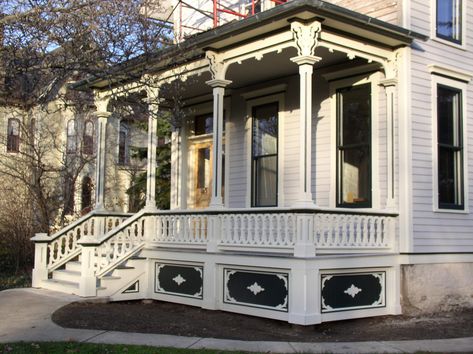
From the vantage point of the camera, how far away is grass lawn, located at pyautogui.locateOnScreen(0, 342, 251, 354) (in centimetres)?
735

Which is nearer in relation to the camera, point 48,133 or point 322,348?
point 322,348

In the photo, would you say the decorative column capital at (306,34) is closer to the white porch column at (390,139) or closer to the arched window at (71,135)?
the white porch column at (390,139)

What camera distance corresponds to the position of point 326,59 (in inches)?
468

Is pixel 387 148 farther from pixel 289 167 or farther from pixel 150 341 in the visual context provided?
pixel 150 341

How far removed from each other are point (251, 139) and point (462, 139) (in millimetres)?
4587

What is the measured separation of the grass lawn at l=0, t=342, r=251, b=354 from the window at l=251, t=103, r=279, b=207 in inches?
248

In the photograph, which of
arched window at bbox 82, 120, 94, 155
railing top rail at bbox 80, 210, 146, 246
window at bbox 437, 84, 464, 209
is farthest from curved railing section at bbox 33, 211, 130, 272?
arched window at bbox 82, 120, 94, 155

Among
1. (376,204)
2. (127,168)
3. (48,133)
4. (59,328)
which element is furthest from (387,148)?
(127,168)

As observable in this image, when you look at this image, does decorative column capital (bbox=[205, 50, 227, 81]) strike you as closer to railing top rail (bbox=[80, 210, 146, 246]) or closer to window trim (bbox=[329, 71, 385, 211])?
window trim (bbox=[329, 71, 385, 211])

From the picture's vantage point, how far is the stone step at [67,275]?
12586mm

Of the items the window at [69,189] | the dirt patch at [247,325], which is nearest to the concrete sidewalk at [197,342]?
the dirt patch at [247,325]

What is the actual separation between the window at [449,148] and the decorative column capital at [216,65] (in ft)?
13.9

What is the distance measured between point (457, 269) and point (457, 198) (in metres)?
1.40

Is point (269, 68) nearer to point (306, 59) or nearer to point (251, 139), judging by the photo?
point (251, 139)
